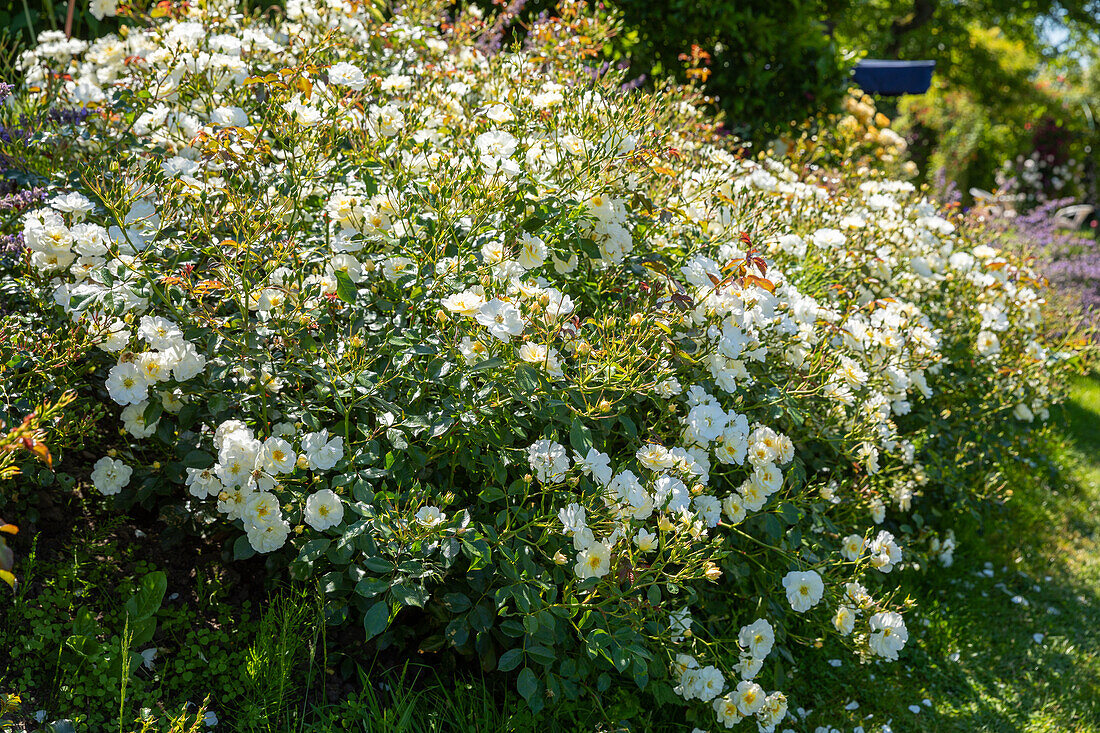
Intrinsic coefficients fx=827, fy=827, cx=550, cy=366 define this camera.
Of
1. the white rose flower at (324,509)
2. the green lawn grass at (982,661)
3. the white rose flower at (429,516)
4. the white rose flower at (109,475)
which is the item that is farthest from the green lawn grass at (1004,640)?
the white rose flower at (109,475)

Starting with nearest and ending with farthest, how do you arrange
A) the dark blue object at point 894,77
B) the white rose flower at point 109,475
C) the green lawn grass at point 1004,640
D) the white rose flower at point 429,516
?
1. the white rose flower at point 429,516
2. the white rose flower at point 109,475
3. the green lawn grass at point 1004,640
4. the dark blue object at point 894,77

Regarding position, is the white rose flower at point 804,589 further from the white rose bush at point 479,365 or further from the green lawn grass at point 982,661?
the green lawn grass at point 982,661

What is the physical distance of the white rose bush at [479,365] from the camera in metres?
Answer: 1.90

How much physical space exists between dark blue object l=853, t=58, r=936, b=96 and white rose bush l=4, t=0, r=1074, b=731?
22.2 feet

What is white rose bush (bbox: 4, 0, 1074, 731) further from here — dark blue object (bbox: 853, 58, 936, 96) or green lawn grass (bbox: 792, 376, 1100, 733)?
dark blue object (bbox: 853, 58, 936, 96)

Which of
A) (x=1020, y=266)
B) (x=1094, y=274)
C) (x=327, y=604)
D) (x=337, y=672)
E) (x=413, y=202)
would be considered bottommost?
(x=1094, y=274)

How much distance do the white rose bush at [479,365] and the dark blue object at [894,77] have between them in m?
6.76

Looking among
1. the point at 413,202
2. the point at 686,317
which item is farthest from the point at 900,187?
the point at 413,202

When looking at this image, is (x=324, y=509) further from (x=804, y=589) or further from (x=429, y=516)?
(x=804, y=589)

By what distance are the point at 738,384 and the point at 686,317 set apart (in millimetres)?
284

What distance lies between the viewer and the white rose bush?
6.23 feet

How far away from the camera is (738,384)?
231cm

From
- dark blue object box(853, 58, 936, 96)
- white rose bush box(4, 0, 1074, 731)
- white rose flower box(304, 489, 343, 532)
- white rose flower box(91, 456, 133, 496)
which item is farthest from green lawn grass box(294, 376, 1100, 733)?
dark blue object box(853, 58, 936, 96)

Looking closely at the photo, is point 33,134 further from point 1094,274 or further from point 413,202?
point 1094,274
